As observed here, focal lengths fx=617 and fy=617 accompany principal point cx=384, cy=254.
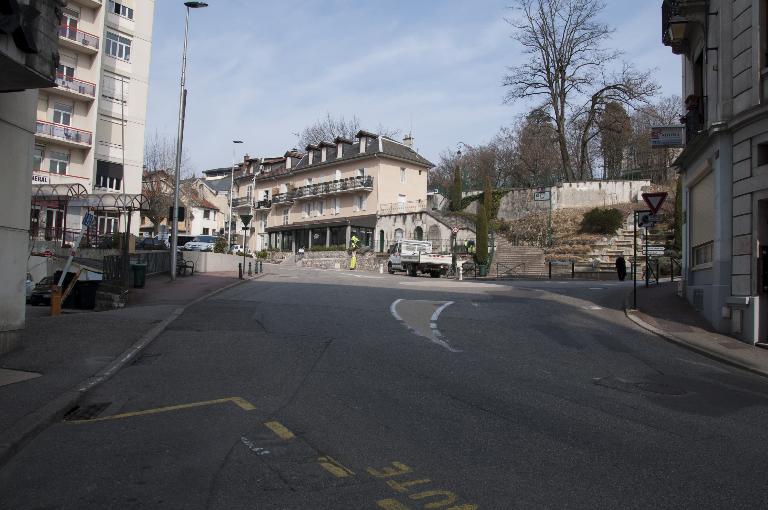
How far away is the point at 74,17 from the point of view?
42500mm

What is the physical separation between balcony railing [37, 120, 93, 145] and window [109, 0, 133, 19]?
972cm

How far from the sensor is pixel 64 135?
136ft

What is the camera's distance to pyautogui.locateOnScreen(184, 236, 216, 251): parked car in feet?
169

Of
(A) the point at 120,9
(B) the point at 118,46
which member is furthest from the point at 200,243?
(A) the point at 120,9

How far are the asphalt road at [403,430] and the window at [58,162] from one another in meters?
35.7

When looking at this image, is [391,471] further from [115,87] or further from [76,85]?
[115,87]

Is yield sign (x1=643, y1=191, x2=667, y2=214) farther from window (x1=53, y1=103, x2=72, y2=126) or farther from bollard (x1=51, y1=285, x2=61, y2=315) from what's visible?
window (x1=53, y1=103, x2=72, y2=126)

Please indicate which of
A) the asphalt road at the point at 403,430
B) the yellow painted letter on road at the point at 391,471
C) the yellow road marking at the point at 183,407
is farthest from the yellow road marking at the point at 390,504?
the yellow road marking at the point at 183,407

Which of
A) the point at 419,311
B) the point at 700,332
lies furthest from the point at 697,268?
the point at 419,311

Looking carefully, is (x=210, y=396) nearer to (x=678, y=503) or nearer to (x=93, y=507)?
(x=93, y=507)

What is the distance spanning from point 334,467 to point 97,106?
45.2 meters

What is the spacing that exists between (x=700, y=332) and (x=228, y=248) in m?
38.7

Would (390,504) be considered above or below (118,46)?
below

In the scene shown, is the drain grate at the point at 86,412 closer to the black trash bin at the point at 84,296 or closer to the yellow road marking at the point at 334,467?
the yellow road marking at the point at 334,467
